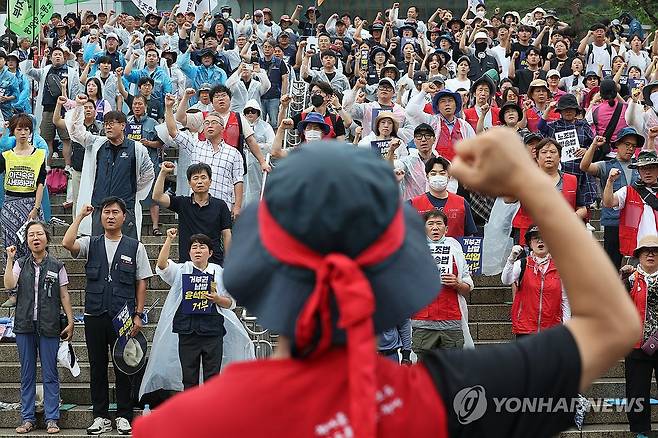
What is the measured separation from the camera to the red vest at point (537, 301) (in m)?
9.41

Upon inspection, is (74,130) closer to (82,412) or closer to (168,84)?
(82,412)

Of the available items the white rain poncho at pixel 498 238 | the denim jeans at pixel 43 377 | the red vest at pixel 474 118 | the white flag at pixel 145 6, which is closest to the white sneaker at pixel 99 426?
the denim jeans at pixel 43 377

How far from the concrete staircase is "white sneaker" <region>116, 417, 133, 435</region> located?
0.37 m

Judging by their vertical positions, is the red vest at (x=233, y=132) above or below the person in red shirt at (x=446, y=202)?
above

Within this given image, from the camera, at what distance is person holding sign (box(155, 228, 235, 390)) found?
9398 millimetres

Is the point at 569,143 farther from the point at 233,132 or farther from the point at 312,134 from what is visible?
the point at 233,132

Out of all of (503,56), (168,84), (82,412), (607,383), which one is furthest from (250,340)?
(503,56)

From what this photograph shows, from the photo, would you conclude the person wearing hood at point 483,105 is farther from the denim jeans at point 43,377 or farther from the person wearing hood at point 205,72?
the denim jeans at point 43,377

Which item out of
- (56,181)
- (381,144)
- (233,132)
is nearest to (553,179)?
(381,144)

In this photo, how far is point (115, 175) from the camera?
11.1m

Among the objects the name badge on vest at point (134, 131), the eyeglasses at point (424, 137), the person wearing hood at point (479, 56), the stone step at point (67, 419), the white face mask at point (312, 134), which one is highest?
the person wearing hood at point (479, 56)

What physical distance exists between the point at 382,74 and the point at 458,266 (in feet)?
26.0

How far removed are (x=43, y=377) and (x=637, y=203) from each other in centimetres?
591

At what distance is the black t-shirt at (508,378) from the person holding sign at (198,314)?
24.7 feet
